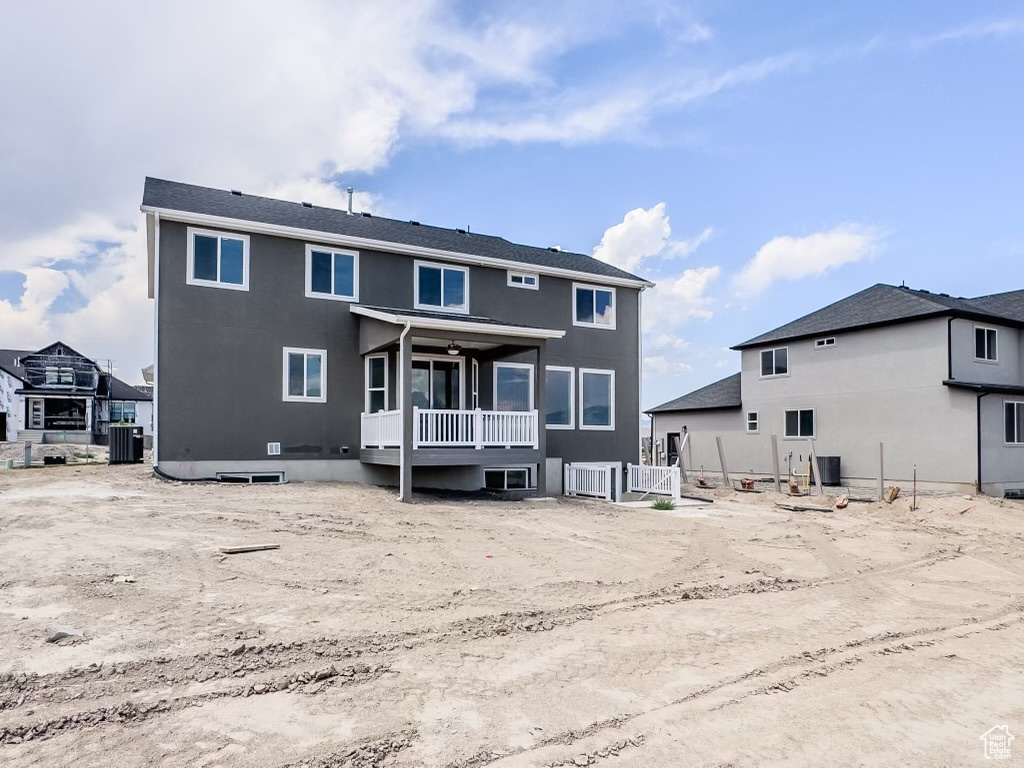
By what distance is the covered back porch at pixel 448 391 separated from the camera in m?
14.3

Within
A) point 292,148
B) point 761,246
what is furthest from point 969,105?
point 292,148

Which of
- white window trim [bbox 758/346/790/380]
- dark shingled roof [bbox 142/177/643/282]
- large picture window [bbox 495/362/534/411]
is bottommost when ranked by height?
large picture window [bbox 495/362/534/411]

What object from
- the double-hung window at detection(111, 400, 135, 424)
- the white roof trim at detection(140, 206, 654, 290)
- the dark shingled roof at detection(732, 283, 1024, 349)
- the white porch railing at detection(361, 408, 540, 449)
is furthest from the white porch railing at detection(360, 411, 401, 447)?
the double-hung window at detection(111, 400, 135, 424)

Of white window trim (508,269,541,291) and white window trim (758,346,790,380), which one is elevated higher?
white window trim (508,269,541,291)

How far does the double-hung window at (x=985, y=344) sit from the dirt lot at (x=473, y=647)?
48.1ft

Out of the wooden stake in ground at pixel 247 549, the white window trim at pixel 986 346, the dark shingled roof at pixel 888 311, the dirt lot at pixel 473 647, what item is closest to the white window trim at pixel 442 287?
the dirt lot at pixel 473 647

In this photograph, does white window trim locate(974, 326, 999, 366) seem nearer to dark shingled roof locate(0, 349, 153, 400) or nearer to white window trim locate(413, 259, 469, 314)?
white window trim locate(413, 259, 469, 314)

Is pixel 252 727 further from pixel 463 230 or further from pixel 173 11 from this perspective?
pixel 463 230

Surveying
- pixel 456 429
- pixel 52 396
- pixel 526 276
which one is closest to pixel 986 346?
pixel 526 276

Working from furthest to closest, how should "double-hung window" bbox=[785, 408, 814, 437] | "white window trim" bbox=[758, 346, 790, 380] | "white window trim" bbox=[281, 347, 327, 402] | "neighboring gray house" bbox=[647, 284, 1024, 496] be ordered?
"white window trim" bbox=[758, 346, 790, 380] → "double-hung window" bbox=[785, 408, 814, 437] → "neighboring gray house" bbox=[647, 284, 1024, 496] → "white window trim" bbox=[281, 347, 327, 402]

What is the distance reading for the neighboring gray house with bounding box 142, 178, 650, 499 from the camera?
48.0ft

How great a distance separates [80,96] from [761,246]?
65.0ft

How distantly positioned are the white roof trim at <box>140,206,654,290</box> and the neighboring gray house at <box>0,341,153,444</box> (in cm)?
3426

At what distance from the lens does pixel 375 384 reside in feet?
54.4
